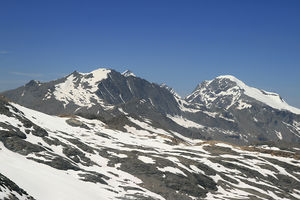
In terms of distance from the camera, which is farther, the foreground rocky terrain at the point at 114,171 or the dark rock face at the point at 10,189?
the foreground rocky terrain at the point at 114,171

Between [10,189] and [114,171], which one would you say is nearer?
[10,189]

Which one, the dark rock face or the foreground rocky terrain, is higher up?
the foreground rocky terrain

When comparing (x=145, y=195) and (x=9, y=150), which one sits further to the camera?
(x=9, y=150)

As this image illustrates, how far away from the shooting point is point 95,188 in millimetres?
52000

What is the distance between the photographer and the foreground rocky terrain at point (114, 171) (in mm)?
45750

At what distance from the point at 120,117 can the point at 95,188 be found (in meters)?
121

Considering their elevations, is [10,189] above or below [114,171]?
Result: below

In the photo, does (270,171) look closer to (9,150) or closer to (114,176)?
(114,176)

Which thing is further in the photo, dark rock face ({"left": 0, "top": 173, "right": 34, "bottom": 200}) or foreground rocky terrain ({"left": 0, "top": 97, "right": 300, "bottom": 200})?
foreground rocky terrain ({"left": 0, "top": 97, "right": 300, "bottom": 200})

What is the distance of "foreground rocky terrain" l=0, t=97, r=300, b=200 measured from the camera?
1801 inches

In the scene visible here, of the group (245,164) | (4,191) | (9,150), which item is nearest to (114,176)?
(9,150)

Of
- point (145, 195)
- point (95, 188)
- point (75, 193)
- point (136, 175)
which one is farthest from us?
point (136, 175)

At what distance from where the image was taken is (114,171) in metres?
70.2

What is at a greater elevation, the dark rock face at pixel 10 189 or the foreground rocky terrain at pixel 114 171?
the foreground rocky terrain at pixel 114 171
